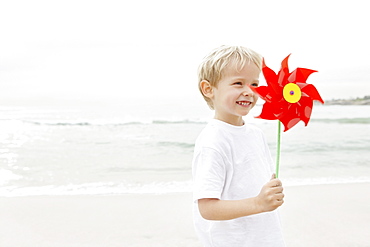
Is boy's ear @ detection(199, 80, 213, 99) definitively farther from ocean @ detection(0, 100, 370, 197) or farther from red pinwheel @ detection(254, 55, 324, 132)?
ocean @ detection(0, 100, 370, 197)

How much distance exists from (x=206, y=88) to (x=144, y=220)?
6.89ft

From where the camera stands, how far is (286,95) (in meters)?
1.36

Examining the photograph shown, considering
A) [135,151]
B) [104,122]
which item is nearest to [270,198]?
[135,151]

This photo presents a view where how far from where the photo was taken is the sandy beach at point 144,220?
117 inches

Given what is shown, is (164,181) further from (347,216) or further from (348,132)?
(348,132)

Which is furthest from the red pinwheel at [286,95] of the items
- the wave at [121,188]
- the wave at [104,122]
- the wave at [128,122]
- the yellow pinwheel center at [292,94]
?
the wave at [104,122]

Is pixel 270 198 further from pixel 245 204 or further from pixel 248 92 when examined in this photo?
pixel 248 92

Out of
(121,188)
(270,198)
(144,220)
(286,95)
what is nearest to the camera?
(270,198)

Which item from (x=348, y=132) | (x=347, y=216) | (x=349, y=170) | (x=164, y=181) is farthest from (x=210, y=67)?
(x=348, y=132)

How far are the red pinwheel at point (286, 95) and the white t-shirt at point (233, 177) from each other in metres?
0.11

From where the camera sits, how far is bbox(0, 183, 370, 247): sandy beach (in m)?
2.98

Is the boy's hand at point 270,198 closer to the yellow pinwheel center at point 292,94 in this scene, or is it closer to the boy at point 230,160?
the boy at point 230,160

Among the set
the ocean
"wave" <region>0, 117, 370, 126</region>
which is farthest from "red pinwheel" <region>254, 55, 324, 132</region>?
"wave" <region>0, 117, 370, 126</region>

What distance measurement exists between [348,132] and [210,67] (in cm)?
851
